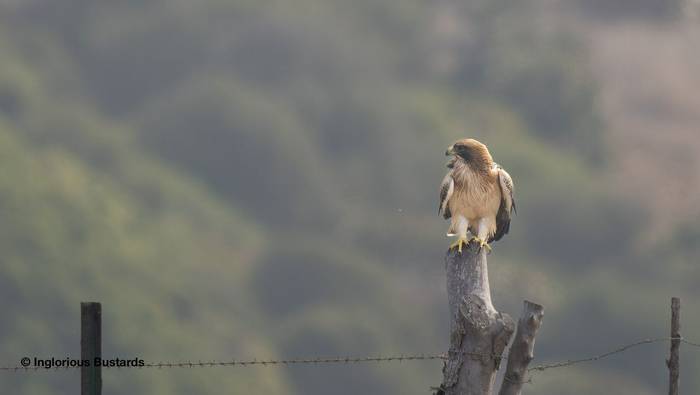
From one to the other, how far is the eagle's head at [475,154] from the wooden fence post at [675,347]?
1822mm

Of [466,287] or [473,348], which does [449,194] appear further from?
[473,348]

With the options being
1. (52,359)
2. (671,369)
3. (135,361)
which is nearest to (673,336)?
(671,369)

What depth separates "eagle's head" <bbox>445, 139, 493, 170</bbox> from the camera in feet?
25.2

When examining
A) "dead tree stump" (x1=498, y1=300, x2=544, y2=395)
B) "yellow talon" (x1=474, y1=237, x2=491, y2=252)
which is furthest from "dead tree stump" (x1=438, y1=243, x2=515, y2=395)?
"yellow talon" (x1=474, y1=237, x2=491, y2=252)

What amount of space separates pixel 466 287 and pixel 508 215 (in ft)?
5.03

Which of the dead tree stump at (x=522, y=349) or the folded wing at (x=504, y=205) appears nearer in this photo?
the dead tree stump at (x=522, y=349)

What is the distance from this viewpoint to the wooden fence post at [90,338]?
220 inches

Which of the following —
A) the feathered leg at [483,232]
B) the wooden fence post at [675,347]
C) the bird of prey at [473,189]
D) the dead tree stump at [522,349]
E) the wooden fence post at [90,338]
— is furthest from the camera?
the bird of prey at [473,189]

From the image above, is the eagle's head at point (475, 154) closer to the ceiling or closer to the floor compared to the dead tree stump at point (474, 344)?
closer to the ceiling

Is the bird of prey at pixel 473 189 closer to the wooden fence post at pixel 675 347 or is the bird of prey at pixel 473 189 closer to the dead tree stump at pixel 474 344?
the dead tree stump at pixel 474 344

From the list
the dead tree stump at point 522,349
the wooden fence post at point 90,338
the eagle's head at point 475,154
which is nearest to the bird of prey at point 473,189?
the eagle's head at point 475,154

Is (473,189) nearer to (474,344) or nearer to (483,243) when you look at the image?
(483,243)

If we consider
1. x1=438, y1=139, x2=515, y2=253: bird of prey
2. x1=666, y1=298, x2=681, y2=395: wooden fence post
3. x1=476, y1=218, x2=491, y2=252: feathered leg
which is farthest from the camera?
x1=438, y1=139, x2=515, y2=253: bird of prey

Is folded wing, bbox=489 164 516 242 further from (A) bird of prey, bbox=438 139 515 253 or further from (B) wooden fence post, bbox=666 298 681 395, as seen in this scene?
(B) wooden fence post, bbox=666 298 681 395
